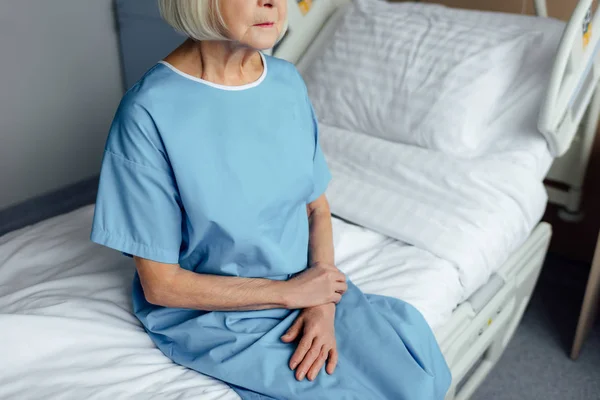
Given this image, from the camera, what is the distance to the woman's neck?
1033 millimetres

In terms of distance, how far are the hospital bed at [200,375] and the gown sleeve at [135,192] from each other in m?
0.24

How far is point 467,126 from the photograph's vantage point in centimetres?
170

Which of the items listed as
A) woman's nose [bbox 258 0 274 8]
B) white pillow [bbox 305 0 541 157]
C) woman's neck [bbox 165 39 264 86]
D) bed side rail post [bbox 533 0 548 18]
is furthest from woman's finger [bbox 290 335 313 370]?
bed side rail post [bbox 533 0 548 18]

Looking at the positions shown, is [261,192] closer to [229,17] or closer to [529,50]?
[229,17]

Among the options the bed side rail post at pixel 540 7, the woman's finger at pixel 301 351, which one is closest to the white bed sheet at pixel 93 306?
the woman's finger at pixel 301 351

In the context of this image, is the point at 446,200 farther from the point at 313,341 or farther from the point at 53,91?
the point at 53,91

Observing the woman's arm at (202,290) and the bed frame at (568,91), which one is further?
the bed frame at (568,91)

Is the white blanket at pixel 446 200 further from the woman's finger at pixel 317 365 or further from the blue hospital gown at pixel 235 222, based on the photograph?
the woman's finger at pixel 317 365

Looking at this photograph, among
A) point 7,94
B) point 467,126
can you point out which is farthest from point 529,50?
point 7,94

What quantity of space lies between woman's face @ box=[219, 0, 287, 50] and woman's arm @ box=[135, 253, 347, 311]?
0.42 m

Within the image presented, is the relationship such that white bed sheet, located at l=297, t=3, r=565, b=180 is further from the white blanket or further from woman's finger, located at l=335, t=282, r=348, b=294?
→ woman's finger, located at l=335, t=282, r=348, b=294

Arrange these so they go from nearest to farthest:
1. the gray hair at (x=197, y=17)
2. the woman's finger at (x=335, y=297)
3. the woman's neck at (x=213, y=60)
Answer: the gray hair at (x=197, y=17), the woman's neck at (x=213, y=60), the woman's finger at (x=335, y=297)

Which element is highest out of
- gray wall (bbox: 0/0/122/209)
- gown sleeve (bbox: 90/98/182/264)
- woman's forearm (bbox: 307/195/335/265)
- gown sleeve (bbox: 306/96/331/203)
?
gown sleeve (bbox: 90/98/182/264)

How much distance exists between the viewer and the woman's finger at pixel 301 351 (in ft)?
3.42
